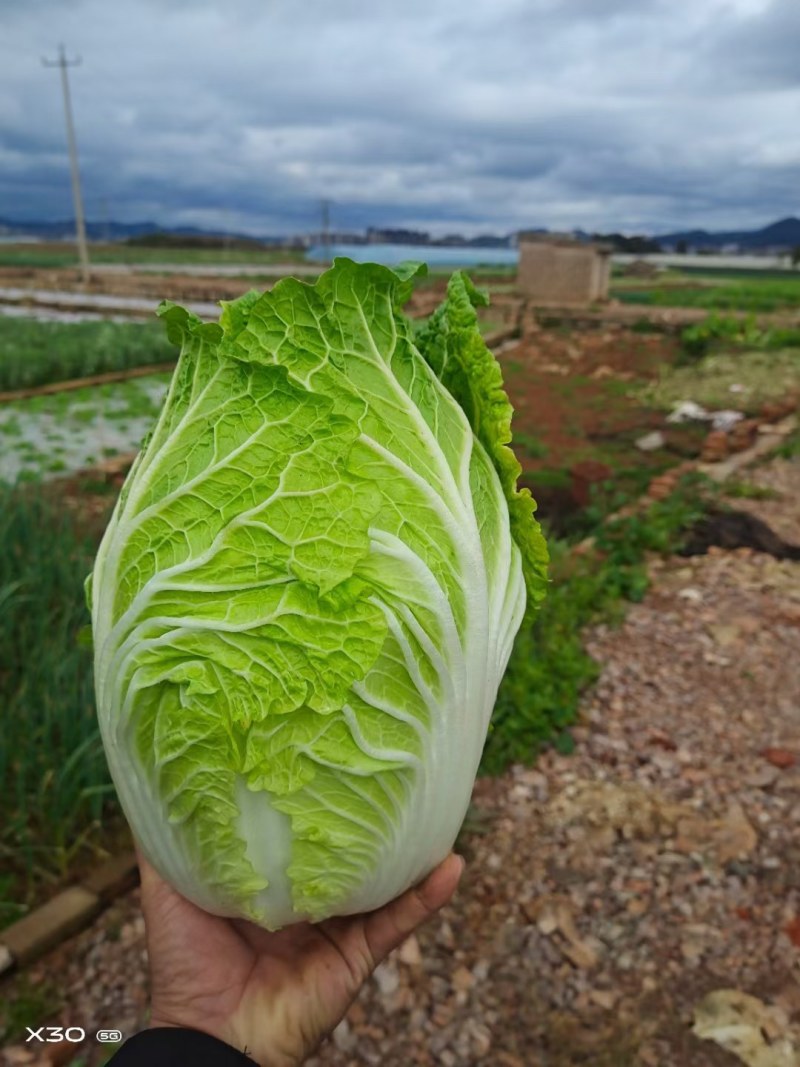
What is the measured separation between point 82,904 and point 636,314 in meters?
23.0

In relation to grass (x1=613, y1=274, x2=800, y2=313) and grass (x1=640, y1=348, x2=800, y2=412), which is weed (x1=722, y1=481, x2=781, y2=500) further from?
grass (x1=613, y1=274, x2=800, y2=313)

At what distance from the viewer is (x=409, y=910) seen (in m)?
2.45

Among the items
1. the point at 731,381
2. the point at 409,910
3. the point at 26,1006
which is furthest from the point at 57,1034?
the point at 731,381

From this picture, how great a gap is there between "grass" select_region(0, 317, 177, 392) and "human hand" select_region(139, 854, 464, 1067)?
559 inches

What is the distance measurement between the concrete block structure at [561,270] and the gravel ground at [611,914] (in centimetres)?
2330

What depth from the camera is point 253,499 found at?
1.92 m

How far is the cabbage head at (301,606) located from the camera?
1865 mm

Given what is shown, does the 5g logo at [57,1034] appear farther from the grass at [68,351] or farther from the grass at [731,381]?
the grass at [68,351]

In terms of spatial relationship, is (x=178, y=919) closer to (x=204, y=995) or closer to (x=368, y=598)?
(x=204, y=995)

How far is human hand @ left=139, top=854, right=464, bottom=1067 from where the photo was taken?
227 cm

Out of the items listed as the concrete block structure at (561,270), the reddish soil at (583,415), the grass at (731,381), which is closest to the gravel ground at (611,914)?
the reddish soil at (583,415)

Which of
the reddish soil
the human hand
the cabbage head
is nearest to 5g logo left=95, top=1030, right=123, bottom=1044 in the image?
the human hand

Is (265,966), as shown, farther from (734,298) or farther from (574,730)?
(734,298)

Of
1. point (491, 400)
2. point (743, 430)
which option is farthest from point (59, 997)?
point (743, 430)
